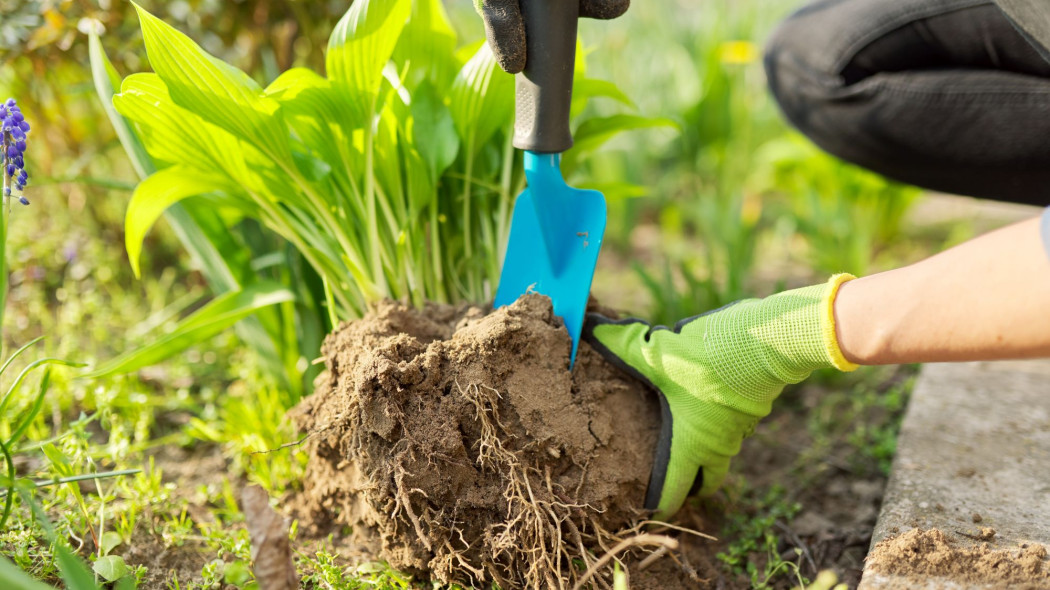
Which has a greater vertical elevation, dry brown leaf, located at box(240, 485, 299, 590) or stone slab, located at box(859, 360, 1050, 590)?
dry brown leaf, located at box(240, 485, 299, 590)

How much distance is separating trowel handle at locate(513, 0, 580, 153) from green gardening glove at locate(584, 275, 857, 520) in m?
0.33

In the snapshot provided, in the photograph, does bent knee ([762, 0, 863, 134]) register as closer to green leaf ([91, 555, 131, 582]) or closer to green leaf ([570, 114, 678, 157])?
green leaf ([570, 114, 678, 157])

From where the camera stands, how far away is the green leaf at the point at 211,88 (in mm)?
1079

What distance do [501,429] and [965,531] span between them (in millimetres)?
715

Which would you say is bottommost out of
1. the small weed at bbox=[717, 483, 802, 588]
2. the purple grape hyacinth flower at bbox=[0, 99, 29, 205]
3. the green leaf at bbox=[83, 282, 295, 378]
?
the small weed at bbox=[717, 483, 802, 588]

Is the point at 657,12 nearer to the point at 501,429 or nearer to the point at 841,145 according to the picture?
the point at 841,145

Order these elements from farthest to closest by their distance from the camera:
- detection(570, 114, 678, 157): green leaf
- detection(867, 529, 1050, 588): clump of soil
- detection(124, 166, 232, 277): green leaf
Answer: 1. detection(570, 114, 678, 157): green leaf
2. detection(124, 166, 232, 277): green leaf
3. detection(867, 529, 1050, 588): clump of soil

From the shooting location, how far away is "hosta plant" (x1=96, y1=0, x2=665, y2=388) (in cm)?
113

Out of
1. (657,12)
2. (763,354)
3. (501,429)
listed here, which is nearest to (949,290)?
(763,354)

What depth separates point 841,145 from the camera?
1.83m

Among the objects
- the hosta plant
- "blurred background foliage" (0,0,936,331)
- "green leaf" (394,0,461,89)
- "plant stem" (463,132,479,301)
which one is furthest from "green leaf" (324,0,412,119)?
"blurred background foliage" (0,0,936,331)

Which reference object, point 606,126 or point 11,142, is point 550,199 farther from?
point 11,142

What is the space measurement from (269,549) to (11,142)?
72 centimetres

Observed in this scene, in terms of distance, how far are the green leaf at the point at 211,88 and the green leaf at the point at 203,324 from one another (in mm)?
304
